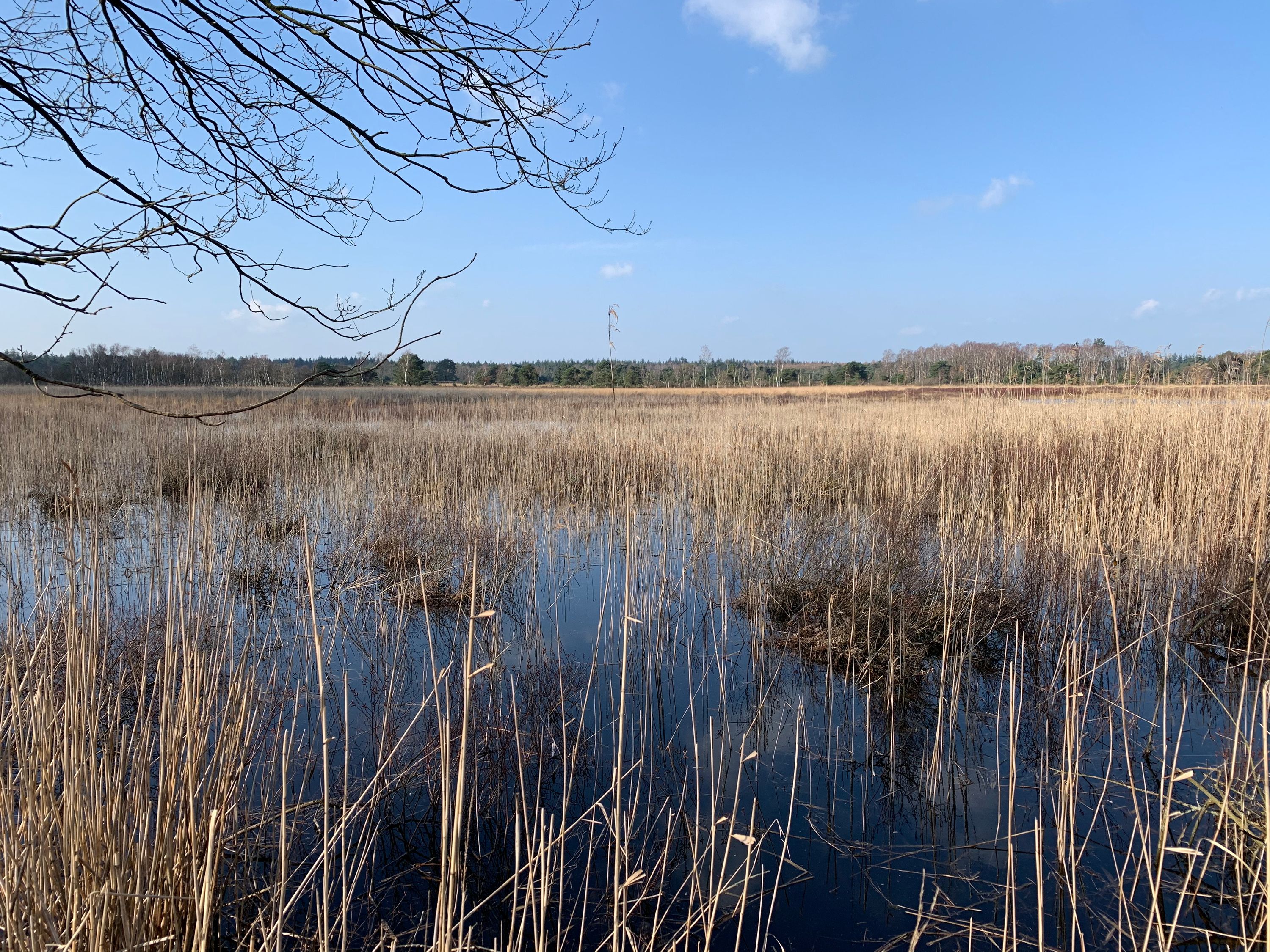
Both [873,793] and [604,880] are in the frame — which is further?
[873,793]

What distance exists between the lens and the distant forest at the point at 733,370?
6.29 m

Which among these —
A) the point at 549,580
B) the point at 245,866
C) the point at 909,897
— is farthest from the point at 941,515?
the point at 245,866

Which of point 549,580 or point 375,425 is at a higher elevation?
point 375,425

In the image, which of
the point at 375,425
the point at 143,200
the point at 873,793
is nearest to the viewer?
the point at 143,200

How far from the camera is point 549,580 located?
462 cm

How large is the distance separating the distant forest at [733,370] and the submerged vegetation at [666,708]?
0.77 metres

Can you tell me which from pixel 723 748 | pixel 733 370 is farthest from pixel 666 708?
pixel 733 370

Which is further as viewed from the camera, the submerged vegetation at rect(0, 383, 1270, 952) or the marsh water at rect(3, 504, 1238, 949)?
the marsh water at rect(3, 504, 1238, 949)

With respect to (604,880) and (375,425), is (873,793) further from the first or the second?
(375,425)

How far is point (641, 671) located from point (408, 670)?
1.10 meters

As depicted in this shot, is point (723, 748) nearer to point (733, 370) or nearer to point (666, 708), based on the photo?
point (666, 708)

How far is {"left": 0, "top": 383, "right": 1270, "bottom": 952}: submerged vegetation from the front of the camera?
132 centimetres

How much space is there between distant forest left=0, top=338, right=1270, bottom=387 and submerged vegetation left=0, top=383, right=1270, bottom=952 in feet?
2.53

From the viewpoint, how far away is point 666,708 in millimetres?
2826
